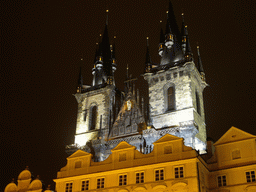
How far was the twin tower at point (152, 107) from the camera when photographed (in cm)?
4409

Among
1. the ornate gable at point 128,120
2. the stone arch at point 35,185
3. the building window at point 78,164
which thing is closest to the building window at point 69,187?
the building window at point 78,164

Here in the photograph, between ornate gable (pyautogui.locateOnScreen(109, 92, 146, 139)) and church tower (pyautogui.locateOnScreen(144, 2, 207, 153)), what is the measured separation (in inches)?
77.2

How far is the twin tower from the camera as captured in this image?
44091mm

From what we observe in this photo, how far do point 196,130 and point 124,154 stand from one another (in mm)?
13788

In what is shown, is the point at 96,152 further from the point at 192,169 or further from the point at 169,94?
the point at 192,169

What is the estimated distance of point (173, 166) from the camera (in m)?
28.2

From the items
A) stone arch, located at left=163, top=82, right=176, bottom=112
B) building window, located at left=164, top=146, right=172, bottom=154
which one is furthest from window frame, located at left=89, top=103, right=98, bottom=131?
building window, located at left=164, top=146, right=172, bottom=154

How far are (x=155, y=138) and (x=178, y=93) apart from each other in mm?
6793

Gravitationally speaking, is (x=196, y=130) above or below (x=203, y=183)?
above

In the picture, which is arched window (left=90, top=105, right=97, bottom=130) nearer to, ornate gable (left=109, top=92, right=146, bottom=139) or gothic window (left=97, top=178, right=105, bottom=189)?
ornate gable (left=109, top=92, right=146, bottom=139)

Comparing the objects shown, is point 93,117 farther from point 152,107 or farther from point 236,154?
point 236,154

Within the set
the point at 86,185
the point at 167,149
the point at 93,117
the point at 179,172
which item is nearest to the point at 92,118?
the point at 93,117

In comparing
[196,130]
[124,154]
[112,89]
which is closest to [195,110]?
[196,130]

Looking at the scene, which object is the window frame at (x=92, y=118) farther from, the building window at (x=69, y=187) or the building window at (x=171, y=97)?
the building window at (x=69, y=187)
